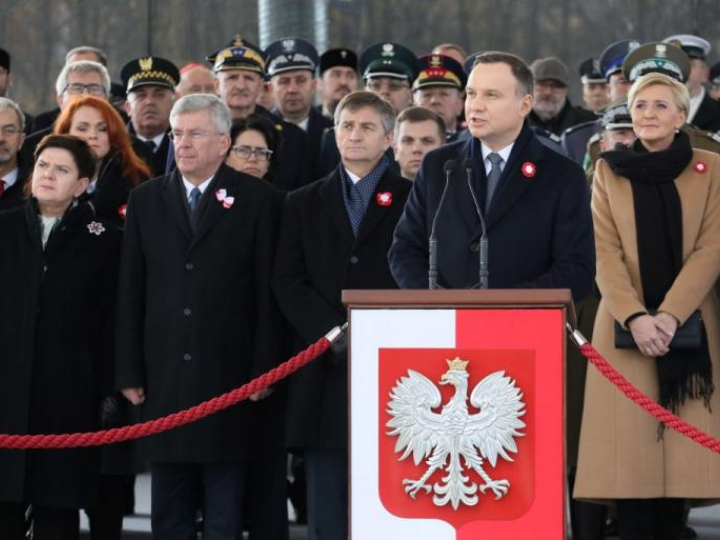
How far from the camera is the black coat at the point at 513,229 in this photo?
216 inches

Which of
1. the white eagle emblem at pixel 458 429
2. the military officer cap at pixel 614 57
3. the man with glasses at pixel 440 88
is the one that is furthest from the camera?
the military officer cap at pixel 614 57

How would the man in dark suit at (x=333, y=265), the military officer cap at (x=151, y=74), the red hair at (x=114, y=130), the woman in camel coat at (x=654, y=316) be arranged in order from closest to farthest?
the man in dark suit at (x=333, y=265), the woman in camel coat at (x=654, y=316), the red hair at (x=114, y=130), the military officer cap at (x=151, y=74)

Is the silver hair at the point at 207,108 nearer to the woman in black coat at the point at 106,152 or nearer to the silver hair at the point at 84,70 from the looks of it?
the woman in black coat at the point at 106,152

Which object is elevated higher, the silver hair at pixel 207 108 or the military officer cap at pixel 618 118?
the military officer cap at pixel 618 118

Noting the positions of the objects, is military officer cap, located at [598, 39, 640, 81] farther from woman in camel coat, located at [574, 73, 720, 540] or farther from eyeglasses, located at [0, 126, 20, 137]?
eyeglasses, located at [0, 126, 20, 137]

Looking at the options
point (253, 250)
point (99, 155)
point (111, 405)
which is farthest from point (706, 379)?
point (99, 155)

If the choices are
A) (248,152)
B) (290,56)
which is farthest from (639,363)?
(290,56)

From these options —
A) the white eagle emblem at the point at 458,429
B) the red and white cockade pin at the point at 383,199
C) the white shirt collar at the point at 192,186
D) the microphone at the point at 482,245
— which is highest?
the white shirt collar at the point at 192,186

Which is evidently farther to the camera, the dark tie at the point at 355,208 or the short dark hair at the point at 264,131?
the short dark hair at the point at 264,131

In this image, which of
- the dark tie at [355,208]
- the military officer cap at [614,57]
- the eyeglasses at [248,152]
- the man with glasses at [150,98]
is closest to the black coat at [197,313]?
the dark tie at [355,208]

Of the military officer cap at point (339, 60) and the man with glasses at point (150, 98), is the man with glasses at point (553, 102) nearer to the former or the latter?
the military officer cap at point (339, 60)

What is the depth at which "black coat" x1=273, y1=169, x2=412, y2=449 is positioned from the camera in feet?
20.3

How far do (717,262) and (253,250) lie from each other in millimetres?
1745

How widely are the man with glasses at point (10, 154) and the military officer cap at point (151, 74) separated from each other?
3.67 ft
